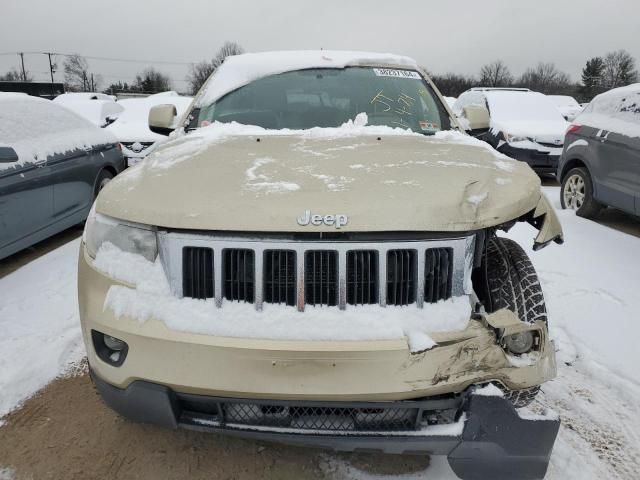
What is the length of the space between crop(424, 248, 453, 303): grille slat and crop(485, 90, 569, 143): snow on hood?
28.4ft

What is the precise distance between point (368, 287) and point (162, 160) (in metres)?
1.23

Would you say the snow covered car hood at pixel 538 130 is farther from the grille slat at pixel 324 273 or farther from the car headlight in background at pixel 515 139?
the grille slat at pixel 324 273

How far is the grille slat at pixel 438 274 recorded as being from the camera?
1.79 meters

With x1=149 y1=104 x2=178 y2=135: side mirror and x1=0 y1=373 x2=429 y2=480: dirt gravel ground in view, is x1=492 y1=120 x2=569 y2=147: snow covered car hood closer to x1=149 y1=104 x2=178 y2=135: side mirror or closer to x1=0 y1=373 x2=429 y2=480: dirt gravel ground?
x1=149 y1=104 x2=178 y2=135: side mirror

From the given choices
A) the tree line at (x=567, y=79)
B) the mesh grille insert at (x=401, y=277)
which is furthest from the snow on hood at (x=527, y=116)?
the tree line at (x=567, y=79)

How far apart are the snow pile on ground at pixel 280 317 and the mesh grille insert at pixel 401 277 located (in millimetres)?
44

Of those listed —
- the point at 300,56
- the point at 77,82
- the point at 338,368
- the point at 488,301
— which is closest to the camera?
the point at 338,368

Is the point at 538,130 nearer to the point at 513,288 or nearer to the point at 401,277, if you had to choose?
the point at 513,288

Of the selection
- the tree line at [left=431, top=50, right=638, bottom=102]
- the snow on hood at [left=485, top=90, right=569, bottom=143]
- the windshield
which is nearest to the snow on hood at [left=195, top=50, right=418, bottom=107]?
the windshield

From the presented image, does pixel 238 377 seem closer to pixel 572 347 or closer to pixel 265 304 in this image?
pixel 265 304

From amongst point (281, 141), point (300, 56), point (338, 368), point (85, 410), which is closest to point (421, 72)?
point (300, 56)

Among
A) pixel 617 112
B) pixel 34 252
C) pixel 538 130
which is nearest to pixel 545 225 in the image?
pixel 34 252

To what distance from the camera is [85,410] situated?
258 centimetres

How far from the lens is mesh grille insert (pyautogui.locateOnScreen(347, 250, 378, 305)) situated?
1747mm
